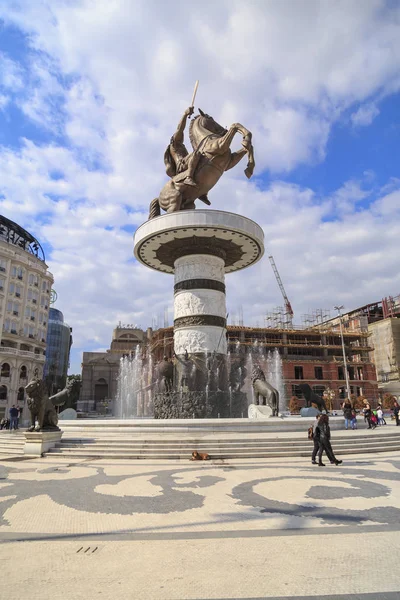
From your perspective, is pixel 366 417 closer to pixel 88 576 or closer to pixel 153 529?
pixel 153 529

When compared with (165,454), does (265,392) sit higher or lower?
higher

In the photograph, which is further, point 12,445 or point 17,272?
point 17,272

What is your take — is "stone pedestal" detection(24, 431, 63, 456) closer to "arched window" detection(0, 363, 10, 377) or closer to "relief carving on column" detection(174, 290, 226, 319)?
"relief carving on column" detection(174, 290, 226, 319)

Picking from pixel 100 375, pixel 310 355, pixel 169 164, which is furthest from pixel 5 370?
pixel 310 355

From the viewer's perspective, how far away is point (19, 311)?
47312 millimetres

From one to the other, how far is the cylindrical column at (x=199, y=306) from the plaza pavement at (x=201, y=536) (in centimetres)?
1009

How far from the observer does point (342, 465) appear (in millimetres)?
9047

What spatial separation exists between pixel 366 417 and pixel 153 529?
14576 mm

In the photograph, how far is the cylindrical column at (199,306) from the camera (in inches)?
703

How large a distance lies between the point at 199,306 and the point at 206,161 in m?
6.95

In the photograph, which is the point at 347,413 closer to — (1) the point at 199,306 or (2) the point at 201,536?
(1) the point at 199,306

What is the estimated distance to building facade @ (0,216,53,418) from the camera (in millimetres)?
43562

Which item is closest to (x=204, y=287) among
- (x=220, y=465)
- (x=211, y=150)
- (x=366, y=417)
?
(x=211, y=150)

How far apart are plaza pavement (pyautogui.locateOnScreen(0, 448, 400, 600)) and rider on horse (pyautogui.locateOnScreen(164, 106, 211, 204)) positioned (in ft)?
47.8
